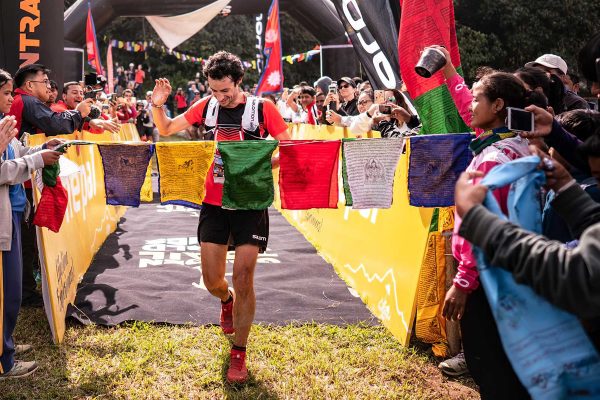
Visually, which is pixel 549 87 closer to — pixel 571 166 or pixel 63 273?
pixel 571 166

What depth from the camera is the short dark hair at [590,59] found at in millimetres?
2213

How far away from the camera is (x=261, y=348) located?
14.9 feet

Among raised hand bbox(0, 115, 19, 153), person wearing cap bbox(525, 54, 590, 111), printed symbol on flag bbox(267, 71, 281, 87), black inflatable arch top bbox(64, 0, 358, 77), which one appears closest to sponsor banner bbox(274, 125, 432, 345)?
person wearing cap bbox(525, 54, 590, 111)

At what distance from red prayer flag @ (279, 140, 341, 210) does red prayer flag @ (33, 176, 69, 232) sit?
1.54m

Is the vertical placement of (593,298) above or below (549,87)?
below

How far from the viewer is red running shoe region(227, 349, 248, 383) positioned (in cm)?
395

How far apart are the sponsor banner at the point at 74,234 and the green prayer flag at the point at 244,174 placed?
150 cm

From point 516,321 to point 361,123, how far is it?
422cm

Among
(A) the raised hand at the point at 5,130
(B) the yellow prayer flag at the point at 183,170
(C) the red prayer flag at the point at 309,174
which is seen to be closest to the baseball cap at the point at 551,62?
(C) the red prayer flag at the point at 309,174

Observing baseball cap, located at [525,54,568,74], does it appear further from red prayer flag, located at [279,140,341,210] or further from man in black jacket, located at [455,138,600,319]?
man in black jacket, located at [455,138,600,319]

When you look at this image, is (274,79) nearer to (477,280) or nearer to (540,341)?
(477,280)

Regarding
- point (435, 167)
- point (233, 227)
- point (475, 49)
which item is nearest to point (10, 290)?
point (233, 227)

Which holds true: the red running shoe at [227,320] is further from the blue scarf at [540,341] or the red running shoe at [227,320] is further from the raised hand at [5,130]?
the blue scarf at [540,341]

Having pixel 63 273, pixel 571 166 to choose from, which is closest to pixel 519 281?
pixel 571 166
